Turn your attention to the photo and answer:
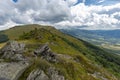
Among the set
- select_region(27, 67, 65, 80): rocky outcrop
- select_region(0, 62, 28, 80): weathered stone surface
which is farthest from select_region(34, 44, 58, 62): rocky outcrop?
select_region(0, 62, 28, 80): weathered stone surface

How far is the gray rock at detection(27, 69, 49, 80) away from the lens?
8450 cm

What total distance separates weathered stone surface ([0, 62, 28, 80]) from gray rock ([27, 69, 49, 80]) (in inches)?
197

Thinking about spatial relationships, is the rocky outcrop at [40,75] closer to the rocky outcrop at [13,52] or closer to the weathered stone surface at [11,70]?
the weathered stone surface at [11,70]

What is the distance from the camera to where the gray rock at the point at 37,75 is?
277 feet

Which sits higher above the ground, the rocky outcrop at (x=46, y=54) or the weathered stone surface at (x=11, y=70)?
the weathered stone surface at (x=11, y=70)

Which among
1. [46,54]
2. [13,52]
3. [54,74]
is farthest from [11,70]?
[46,54]

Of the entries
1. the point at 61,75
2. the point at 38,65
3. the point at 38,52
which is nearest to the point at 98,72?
the point at 38,52

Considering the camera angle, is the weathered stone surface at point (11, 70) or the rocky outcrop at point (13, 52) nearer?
the weathered stone surface at point (11, 70)

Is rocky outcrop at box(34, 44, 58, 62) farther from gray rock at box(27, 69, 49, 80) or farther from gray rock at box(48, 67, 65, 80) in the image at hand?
gray rock at box(27, 69, 49, 80)

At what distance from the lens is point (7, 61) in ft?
307

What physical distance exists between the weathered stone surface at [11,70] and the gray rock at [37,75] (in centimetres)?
499

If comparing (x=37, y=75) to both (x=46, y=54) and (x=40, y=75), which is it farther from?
(x=46, y=54)

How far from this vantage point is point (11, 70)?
87125 mm

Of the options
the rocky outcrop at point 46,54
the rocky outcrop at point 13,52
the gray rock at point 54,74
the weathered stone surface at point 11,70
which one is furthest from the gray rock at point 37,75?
the rocky outcrop at point 46,54
